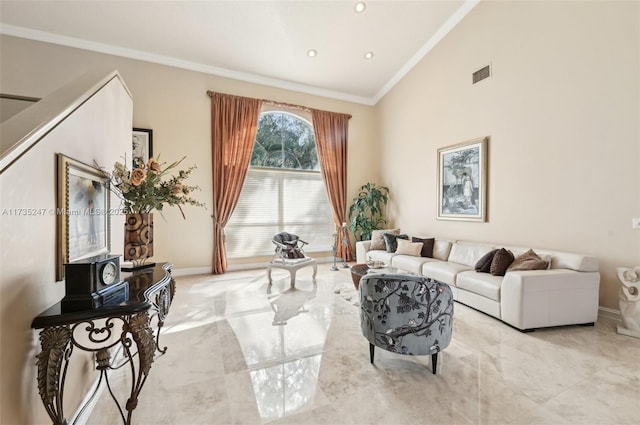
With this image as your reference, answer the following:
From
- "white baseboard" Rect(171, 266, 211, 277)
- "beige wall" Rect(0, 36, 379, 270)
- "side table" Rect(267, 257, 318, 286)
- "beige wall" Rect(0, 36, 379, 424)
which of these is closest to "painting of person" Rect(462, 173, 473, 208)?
"beige wall" Rect(0, 36, 379, 424)

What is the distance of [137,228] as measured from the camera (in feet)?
6.65

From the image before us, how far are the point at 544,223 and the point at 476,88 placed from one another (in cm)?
246

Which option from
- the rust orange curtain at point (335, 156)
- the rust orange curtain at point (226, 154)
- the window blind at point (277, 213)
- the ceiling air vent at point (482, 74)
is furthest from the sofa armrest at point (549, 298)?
the rust orange curtain at point (226, 154)

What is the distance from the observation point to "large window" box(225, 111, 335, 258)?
18.9 ft

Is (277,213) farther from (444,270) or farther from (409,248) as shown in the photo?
(444,270)

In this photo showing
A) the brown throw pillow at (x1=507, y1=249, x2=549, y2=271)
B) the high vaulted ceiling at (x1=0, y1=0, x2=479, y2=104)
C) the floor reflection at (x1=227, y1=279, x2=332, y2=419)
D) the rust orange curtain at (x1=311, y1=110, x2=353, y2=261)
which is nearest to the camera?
the floor reflection at (x1=227, y1=279, x2=332, y2=419)

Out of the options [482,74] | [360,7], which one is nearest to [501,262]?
[482,74]

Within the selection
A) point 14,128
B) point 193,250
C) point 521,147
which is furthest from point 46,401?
point 521,147

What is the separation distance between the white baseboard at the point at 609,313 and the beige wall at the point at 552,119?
0.06 meters

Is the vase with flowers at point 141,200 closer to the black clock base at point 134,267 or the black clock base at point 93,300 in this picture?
the black clock base at point 134,267

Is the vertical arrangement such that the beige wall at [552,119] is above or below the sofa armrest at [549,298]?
above

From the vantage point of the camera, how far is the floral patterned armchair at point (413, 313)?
199 centimetres

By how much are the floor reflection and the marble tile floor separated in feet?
0.03

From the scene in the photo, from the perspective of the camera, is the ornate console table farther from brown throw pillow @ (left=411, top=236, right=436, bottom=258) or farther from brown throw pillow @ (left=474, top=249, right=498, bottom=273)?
brown throw pillow @ (left=411, top=236, right=436, bottom=258)
